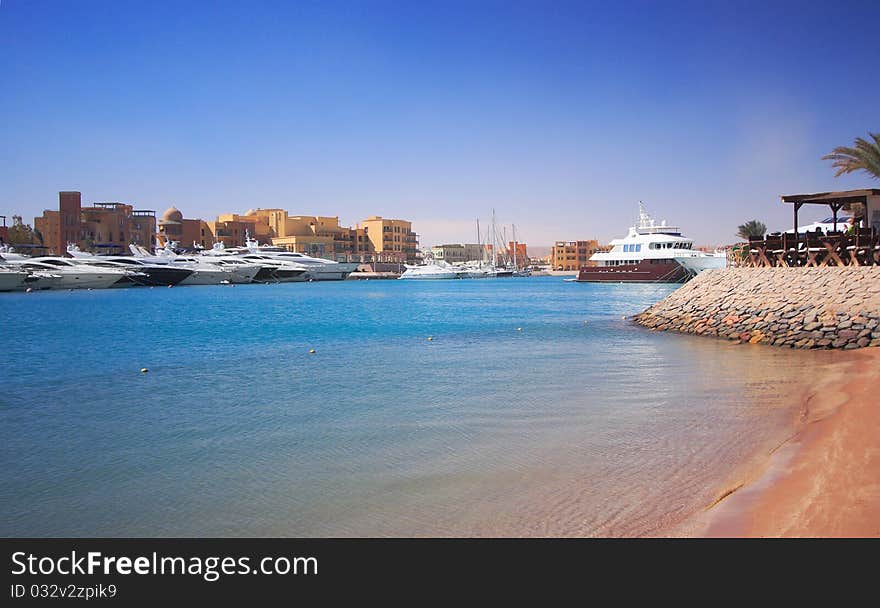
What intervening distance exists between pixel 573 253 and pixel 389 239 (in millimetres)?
50244

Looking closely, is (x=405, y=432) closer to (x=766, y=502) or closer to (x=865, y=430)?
(x=766, y=502)

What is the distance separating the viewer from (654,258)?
74.2 metres

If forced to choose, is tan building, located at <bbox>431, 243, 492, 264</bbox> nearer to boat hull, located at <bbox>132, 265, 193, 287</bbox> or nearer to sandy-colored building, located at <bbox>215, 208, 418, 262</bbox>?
sandy-colored building, located at <bbox>215, 208, 418, 262</bbox>

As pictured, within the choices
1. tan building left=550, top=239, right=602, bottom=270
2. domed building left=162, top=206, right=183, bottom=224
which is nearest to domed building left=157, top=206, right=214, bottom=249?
domed building left=162, top=206, right=183, bottom=224

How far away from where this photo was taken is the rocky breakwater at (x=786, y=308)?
18.0 m

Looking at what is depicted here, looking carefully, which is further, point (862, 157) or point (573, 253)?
point (573, 253)

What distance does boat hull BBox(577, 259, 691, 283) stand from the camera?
72938 millimetres

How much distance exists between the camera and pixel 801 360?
16.4m

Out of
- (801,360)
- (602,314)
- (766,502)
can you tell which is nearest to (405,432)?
(766,502)

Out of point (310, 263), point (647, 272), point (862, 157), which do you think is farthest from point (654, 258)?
point (310, 263)

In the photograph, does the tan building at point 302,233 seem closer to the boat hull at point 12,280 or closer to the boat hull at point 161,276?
the boat hull at point 161,276

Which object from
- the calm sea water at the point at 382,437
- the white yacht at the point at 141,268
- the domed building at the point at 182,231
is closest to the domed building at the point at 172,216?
the domed building at the point at 182,231

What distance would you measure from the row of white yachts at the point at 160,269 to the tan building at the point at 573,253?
7311 cm

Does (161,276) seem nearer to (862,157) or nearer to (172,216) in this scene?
(172,216)
